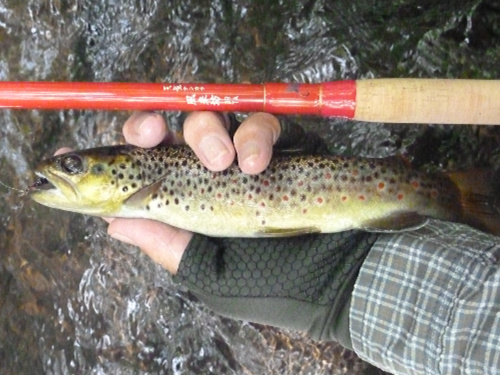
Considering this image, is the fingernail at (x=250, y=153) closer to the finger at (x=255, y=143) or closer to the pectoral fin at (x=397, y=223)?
the finger at (x=255, y=143)

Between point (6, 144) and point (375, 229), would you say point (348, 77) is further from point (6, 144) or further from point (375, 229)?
point (6, 144)

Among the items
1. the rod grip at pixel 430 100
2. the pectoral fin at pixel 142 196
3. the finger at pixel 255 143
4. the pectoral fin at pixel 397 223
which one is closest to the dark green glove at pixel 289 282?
the pectoral fin at pixel 397 223

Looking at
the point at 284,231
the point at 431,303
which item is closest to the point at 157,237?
the point at 284,231

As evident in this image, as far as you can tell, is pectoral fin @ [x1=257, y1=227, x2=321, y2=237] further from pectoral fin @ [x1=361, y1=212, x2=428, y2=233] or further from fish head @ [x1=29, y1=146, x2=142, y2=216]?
fish head @ [x1=29, y1=146, x2=142, y2=216]

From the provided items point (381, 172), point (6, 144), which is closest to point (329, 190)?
point (381, 172)

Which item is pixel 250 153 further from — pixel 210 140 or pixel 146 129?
pixel 146 129

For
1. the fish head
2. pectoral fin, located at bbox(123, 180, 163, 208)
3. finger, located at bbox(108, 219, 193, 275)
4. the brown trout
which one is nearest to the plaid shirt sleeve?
the brown trout
